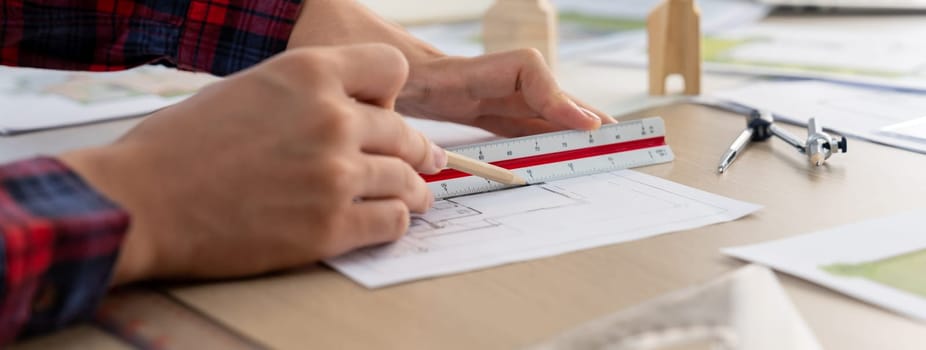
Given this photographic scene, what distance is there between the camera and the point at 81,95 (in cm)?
133

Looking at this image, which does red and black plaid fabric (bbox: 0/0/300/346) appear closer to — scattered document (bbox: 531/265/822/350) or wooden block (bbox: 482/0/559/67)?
wooden block (bbox: 482/0/559/67)

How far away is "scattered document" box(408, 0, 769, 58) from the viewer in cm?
177

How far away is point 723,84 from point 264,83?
0.89 metres

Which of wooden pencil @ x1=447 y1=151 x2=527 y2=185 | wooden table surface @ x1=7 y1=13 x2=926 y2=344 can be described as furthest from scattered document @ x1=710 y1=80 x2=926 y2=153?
wooden pencil @ x1=447 y1=151 x2=527 y2=185

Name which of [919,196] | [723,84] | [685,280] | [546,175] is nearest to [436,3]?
[723,84]

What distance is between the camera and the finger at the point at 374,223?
709 millimetres

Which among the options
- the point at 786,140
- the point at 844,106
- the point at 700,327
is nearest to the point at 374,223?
the point at 700,327

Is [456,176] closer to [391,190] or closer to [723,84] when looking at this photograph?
[391,190]

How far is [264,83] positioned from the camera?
68 centimetres

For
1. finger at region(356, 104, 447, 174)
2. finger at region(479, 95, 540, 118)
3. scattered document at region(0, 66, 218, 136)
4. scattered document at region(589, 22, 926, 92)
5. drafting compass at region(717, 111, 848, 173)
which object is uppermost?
scattered document at region(589, 22, 926, 92)

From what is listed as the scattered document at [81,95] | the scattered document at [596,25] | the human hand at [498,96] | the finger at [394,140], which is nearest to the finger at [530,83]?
the human hand at [498,96]

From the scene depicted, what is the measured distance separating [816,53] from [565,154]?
0.80 m

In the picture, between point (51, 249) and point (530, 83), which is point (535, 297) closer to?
point (51, 249)

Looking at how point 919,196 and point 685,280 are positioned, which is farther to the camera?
point 919,196
